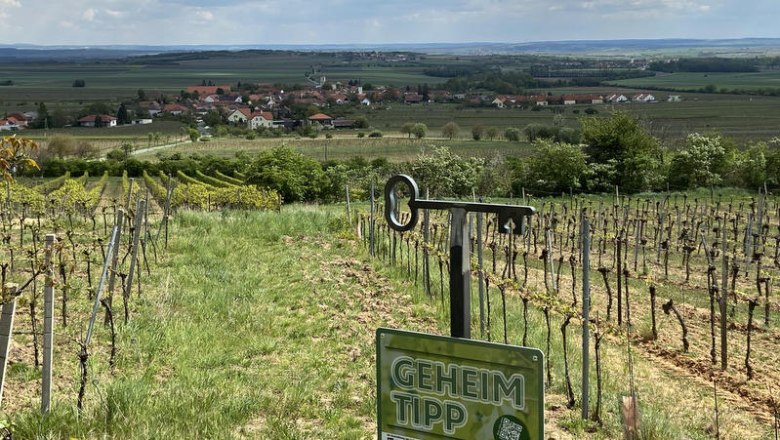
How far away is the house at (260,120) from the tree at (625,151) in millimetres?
66476

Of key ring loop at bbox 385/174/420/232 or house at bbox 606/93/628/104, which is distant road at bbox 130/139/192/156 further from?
house at bbox 606/93/628/104

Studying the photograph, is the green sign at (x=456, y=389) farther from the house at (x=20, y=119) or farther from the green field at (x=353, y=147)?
the house at (x=20, y=119)

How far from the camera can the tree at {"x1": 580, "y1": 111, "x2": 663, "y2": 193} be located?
35.0 meters

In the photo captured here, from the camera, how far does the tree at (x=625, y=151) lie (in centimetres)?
3500

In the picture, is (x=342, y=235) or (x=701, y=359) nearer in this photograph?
(x=701, y=359)

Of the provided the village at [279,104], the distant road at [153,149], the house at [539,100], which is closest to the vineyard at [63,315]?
the distant road at [153,149]

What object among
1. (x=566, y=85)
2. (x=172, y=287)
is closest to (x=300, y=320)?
(x=172, y=287)

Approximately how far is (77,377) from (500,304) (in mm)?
6533

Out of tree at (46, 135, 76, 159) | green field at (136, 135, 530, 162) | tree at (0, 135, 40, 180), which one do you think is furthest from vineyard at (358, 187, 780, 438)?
tree at (46, 135, 76, 159)

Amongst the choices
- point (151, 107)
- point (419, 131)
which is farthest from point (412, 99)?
point (419, 131)

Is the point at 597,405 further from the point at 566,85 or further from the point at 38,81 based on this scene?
the point at 38,81

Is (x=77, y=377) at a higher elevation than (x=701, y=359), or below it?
higher

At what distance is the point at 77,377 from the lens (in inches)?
268

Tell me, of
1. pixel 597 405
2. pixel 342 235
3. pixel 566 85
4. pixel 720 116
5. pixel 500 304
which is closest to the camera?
pixel 597 405
